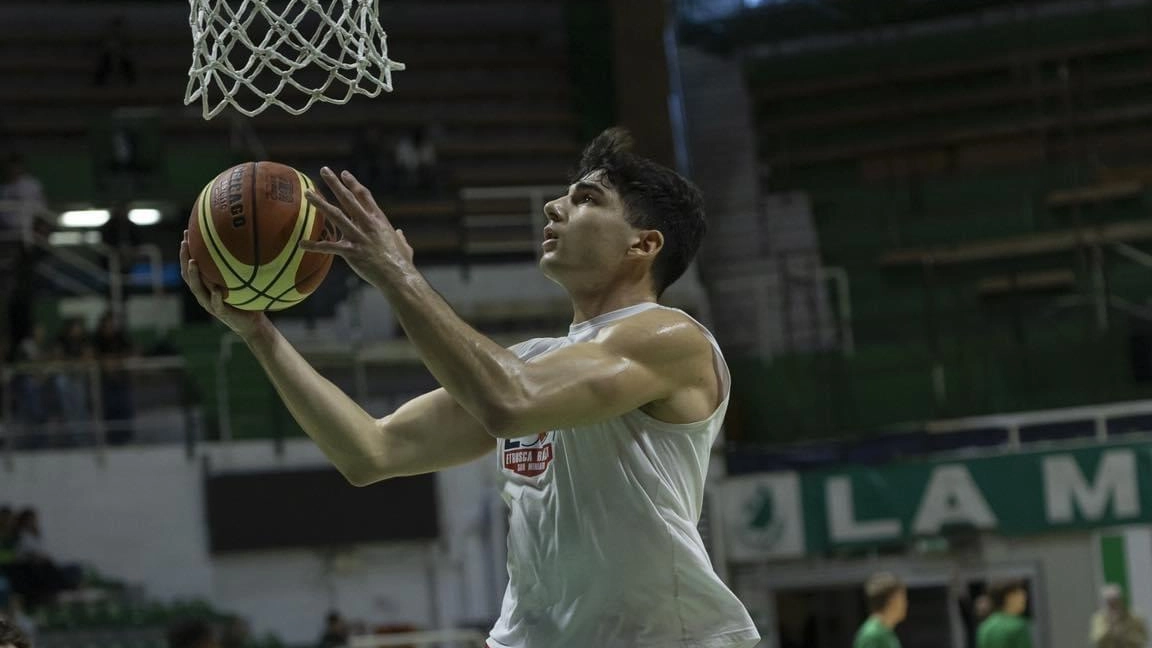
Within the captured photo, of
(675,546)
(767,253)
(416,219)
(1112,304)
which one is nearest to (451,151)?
(416,219)

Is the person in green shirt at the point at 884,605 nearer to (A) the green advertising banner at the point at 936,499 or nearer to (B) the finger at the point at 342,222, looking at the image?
(A) the green advertising banner at the point at 936,499

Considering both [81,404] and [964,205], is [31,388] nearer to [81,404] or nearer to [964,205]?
[81,404]

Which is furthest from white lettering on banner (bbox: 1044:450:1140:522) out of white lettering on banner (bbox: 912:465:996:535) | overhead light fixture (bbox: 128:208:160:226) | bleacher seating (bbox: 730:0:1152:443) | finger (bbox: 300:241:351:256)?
finger (bbox: 300:241:351:256)

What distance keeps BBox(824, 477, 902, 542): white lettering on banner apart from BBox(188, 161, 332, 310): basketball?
30.6 ft

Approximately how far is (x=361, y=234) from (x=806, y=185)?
1407cm

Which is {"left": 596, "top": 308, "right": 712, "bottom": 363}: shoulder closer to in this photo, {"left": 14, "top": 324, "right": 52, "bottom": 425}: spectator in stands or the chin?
the chin

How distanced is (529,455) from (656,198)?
55 cm

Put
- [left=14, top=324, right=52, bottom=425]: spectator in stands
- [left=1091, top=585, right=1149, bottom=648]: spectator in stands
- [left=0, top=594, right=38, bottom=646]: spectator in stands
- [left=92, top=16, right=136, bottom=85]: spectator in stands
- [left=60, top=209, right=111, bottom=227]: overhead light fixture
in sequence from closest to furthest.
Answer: [left=1091, top=585, right=1149, bottom=648]: spectator in stands
[left=0, top=594, right=38, bottom=646]: spectator in stands
[left=14, top=324, right=52, bottom=425]: spectator in stands
[left=60, top=209, right=111, bottom=227]: overhead light fixture
[left=92, top=16, right=136, bottom=85]: spectator in stands

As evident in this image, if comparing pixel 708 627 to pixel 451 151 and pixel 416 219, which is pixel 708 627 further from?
pixel 451 151

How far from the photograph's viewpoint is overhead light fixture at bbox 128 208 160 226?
15.3 meters

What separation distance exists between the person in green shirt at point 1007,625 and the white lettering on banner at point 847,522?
309 centimetres

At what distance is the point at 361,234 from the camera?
286 centimetres

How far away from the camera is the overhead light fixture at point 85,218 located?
49.2ft

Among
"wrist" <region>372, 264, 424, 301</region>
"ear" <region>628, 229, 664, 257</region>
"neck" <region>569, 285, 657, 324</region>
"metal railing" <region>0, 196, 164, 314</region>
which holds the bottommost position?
"neck" <region>569, 285, 657, 324</region>
